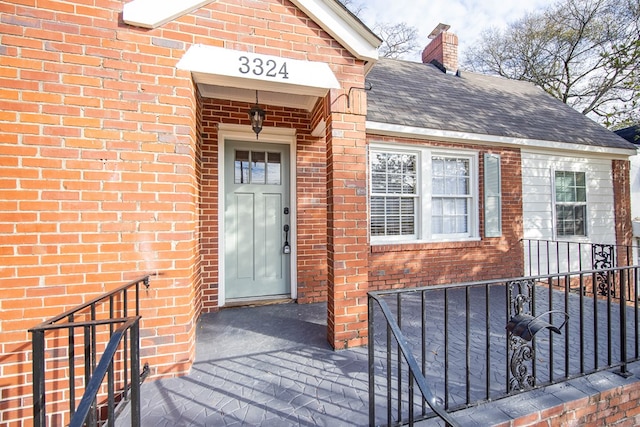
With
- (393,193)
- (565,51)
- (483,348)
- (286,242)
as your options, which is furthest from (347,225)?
(565,51)

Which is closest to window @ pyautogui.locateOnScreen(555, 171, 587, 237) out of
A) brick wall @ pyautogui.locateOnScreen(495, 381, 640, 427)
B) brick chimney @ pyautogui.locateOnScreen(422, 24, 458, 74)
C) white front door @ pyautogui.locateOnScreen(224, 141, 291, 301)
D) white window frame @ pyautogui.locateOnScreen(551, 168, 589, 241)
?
white window frame @ pyautogui.locateOnScreen(551, 168, 589, 241)

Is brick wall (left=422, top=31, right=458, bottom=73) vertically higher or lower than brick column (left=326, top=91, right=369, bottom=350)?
higher

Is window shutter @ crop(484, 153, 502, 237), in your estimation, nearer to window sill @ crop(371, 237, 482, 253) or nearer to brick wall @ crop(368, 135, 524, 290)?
brick wall @ crop(368, 135, 524, 290)

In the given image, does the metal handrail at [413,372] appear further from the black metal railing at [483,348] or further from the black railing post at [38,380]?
the black railing post at [38,380]

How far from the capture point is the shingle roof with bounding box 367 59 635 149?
5156 mm

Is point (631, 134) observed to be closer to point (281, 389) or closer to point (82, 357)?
point (281, 389)

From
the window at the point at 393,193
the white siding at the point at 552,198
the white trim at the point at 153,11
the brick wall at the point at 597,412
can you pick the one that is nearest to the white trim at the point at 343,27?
the white trim at the point at 153,11

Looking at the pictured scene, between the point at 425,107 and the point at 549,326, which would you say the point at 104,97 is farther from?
the point at 425,107

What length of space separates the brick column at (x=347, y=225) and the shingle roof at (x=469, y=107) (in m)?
1.76

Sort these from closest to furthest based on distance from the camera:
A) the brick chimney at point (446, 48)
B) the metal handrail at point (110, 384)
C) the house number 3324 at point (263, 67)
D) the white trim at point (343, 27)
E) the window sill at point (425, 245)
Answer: the metal handrail at point (110, 384) → the house number 3324 at point (263, 67) → the white trim at point (343, 27) → the window sill at point (425, 245) → the brick chimney at point (446, 48)

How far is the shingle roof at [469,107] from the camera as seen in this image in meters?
5.16

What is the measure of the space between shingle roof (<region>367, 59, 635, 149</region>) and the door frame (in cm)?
142

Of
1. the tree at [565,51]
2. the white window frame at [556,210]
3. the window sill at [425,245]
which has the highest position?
the tree at [565,51]

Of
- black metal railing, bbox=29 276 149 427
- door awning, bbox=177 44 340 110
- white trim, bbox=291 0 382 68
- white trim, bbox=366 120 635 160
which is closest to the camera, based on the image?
black metal railing, bbox=29 276 149 427
